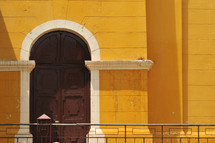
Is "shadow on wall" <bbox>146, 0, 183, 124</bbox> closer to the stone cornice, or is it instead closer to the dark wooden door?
the dark wooden door

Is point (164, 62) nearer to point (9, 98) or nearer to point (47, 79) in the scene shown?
point (47, 79)

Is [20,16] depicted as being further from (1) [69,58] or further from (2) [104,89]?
(2) [104,89]

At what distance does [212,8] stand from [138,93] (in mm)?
3647

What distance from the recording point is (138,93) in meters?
12.3

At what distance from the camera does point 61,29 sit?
12.6 metres

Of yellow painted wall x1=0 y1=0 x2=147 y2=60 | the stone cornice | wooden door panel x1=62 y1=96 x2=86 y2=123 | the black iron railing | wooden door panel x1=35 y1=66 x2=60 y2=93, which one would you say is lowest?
the black iron railing

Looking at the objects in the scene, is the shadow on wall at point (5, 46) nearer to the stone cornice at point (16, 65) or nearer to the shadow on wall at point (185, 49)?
the stone cornice at point (16, 65)

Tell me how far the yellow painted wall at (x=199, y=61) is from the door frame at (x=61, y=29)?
2823 mm

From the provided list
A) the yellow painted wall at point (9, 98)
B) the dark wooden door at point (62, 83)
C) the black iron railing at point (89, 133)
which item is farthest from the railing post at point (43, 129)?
the yellow painted wall at point (9, 98)

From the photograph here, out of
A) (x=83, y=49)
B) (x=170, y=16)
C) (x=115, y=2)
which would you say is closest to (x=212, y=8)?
(x=170, y=16)

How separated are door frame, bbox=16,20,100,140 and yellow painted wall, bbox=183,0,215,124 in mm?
2823

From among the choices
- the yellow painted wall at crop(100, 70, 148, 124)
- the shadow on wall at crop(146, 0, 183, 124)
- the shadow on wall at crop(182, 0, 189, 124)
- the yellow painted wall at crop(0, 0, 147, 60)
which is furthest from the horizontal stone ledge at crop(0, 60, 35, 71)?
the shadow on wall at crop(182, 0, 189, 124)

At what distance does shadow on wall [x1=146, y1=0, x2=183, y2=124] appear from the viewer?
43.3ft

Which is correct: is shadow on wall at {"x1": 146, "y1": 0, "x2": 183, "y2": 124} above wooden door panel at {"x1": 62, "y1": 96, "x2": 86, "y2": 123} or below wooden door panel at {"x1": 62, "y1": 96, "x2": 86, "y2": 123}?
above
